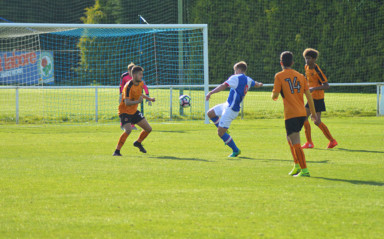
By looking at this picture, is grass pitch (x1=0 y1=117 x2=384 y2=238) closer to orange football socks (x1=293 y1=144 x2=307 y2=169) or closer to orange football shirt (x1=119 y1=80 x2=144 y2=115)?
orange football socks (x1=293 y1=144 x2=307 y2=169)

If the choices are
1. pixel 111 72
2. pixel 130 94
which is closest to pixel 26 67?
pixel 111 72

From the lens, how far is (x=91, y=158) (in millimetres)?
9891

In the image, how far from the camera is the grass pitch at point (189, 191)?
5.05 meters

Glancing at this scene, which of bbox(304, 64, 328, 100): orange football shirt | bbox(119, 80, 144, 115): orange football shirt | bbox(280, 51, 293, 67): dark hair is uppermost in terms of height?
bbox(280, 51, 293, 67): dark hair

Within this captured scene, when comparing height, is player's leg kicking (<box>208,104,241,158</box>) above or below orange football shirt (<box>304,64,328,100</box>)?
below

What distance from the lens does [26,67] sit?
3516cm

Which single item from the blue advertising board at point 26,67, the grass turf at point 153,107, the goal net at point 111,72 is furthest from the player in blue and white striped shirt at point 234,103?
the blue advertising board at point 26,67

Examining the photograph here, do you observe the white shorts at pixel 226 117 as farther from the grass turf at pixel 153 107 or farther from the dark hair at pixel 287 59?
the grass turf at pixel 153 107

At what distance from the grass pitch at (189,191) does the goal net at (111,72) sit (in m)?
6.86

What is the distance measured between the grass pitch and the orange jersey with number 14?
957mm

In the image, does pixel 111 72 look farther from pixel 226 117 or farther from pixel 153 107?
pixel 226 117

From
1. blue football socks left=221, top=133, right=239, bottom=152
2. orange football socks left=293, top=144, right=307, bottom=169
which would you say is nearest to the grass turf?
blue football socks left=221, top=133, right=239, bottom=152

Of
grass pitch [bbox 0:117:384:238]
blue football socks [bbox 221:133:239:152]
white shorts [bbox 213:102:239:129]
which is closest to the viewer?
grass pitch [bbox 0:117:384:238]

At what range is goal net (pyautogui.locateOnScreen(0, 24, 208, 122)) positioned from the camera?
1878 centimetres
